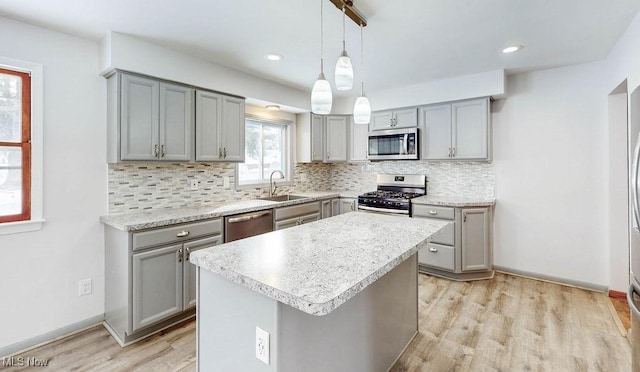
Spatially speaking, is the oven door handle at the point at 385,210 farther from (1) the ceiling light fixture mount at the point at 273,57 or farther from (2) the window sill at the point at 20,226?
(2) the window sill at the point at 20,226

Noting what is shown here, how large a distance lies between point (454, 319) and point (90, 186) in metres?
3.29

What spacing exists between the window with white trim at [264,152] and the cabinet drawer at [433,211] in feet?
6.15

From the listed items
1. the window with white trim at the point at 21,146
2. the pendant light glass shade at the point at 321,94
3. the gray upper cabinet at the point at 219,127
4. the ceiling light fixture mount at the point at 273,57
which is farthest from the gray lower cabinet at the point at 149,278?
the ceiling light fixture mount at the point at 273,57

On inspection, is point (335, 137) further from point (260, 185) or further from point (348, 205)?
point (260, 185)

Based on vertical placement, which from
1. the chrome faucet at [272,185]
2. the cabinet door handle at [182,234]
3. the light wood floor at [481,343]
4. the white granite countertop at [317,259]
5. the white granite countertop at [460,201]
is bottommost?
the light wood floor at [481,343]

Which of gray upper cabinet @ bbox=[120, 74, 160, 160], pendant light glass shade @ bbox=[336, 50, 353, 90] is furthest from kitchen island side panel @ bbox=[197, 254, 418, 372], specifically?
gray upper cabinet @ bbox=[120, 74, 160, 160]

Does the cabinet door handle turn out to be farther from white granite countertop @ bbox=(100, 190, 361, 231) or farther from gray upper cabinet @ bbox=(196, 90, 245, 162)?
gray upper cabinet @ bbox=(196, 90, 245, 162)

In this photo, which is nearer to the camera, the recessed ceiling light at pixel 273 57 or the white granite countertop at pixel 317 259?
the white granite countertop at pixel 317 259

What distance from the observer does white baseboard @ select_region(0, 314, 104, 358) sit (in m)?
2.13

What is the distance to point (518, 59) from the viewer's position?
3.00 meters

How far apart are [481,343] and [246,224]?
7.29 ft

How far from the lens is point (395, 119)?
4.06 m

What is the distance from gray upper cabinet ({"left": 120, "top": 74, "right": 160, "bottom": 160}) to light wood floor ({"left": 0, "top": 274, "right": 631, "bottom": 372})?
1469 mm

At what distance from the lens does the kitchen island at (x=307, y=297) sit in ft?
3.58
